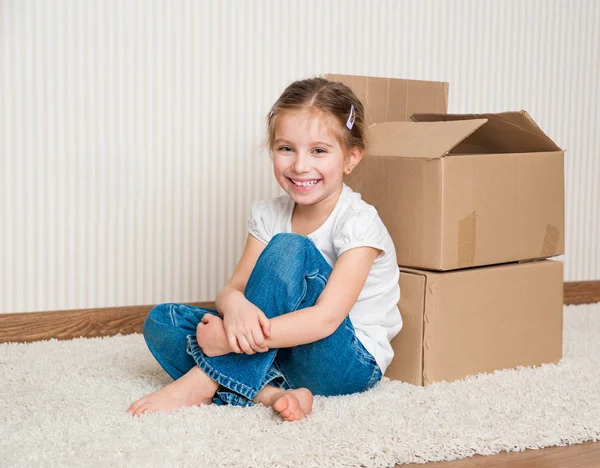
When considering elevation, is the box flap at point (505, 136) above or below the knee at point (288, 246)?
above

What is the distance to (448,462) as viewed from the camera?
1089 mm

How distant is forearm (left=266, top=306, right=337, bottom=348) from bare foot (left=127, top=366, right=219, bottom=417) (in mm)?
124

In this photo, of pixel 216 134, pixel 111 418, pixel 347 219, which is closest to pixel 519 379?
pixel 347 219

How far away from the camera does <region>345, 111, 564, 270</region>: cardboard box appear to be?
1435mm

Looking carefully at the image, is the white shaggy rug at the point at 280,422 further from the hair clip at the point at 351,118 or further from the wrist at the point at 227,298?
the hair clip at the point at 351,118

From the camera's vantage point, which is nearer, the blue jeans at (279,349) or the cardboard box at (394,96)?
the blue jeans at (279,349)

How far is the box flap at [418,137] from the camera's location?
4.67ft

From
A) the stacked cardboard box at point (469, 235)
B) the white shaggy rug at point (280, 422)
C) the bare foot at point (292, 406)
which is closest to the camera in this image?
the white shaggy rug at point (280, 422)

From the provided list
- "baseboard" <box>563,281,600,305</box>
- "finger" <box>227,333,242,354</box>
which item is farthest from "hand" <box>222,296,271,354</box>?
"baseboard" <box>563,281,600,305</box>

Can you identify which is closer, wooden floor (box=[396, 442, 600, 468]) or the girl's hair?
wooden floor (box=[396, 442, 600, 468])

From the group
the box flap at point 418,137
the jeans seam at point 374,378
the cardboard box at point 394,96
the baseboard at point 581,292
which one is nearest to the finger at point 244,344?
the jeans seam at point 374,378

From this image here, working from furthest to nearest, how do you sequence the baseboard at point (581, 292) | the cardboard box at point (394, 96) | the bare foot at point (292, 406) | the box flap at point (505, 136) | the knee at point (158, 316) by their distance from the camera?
1. the baseboard at point (581, 292)
2. the cardboard box at point (394, 96)
3. the box flap at point (505, 136)
4. the knee at point (158, 316)
5. the bare foot at point (292, 406)

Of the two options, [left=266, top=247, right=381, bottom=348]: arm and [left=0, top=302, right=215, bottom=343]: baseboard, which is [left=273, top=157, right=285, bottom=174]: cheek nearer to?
[left=266, top=247, right=381, bottom=348]: arm

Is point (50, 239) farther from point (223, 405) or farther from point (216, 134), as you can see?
point (223, 405)
